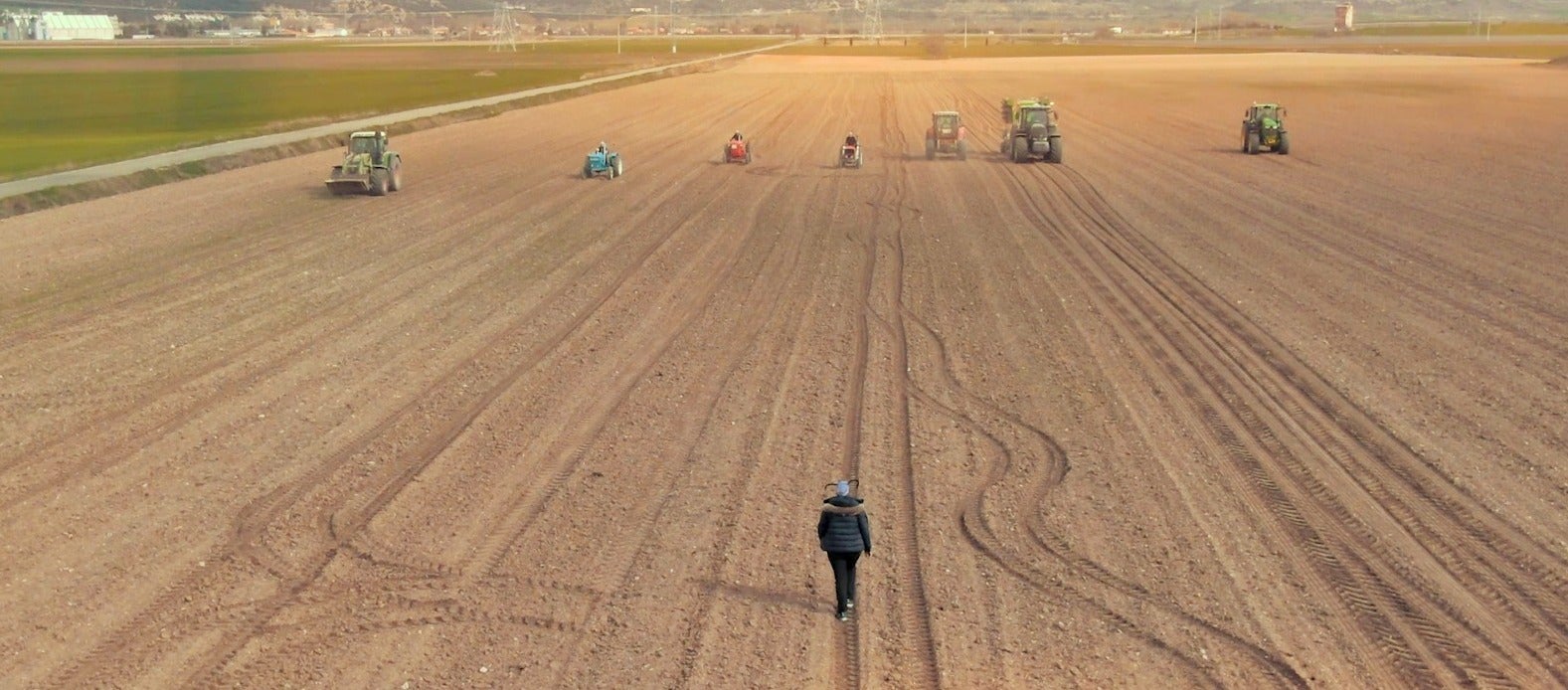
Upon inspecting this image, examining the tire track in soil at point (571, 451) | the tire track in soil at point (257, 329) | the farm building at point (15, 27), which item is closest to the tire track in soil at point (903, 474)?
the tire track in soil at point (571, 451)

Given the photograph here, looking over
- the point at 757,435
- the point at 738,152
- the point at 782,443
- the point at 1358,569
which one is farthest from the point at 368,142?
the point at 1358,569

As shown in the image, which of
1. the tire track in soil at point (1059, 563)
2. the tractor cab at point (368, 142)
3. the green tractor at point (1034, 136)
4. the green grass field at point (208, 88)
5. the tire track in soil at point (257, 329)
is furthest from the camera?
the green grass field at point (208, 88)

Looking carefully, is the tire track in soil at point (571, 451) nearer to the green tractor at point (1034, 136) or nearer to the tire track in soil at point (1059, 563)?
the tire track in soil at point (1059, 563)

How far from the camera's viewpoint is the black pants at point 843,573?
1112 cm

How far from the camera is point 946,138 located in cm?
4612

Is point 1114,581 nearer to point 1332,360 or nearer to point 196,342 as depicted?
point 1332,360

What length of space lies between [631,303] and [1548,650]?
1501 centimetres

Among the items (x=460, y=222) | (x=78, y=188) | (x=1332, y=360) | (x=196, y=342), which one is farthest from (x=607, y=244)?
(x=78, y=188)

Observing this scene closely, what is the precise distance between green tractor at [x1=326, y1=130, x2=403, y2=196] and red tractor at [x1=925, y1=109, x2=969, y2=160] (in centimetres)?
1583

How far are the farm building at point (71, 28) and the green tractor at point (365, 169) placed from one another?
524 ft

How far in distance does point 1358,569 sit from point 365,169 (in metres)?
28.9

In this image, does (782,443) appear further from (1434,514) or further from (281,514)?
(1434,514)

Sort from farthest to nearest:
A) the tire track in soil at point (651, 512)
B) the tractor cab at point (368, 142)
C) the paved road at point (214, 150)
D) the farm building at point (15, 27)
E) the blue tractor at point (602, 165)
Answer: the farm building at point (15, 27) → the blue tractor at point (602, 165) → the paved road at point (214, 150) → the tractor cab at point (368, 142) → the tire track in soil at point (651, 512)

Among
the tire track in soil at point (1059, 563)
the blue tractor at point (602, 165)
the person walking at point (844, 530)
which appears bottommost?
the tire track in soil at point (1059, 563)
